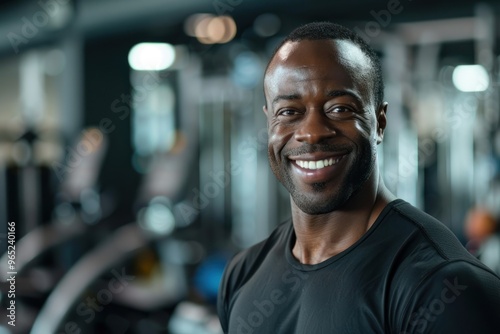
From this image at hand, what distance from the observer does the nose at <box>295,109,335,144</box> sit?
45.6 inches

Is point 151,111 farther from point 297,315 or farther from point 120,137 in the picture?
point 297,315

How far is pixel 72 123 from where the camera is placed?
516 centimetres

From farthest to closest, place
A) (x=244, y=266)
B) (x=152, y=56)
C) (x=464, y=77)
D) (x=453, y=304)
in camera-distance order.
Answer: (x=152, y=56)
(x=464, y=77)
(x=244, y=266)
(x=453, y=304)

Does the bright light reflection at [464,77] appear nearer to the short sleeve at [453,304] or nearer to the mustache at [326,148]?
the mustache at [326,148]

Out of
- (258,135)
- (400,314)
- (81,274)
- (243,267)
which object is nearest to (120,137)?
(258,135)

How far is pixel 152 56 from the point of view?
5578 mm

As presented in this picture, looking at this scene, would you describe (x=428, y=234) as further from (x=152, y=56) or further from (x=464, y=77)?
(x=152, y=56)

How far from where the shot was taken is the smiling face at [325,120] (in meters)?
1.16

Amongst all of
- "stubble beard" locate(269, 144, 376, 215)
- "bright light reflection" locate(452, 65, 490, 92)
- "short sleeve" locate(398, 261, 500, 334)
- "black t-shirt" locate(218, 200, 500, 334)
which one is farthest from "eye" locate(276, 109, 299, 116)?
"bright light reflection" locate(452, 65, 490, 92)

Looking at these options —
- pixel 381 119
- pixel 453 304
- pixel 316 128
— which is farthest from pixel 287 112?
pixel 453 304

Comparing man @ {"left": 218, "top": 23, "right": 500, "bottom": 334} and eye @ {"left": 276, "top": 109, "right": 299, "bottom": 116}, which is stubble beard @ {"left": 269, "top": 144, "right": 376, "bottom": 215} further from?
eye @ {"left": 276, "top": 109, "right": 299, "bottom": 116}

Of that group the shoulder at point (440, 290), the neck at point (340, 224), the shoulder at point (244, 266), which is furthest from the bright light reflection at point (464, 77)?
the shoulder at point (440, 290)

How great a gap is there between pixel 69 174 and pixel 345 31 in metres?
4.25

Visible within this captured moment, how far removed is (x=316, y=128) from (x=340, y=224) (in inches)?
7.4
